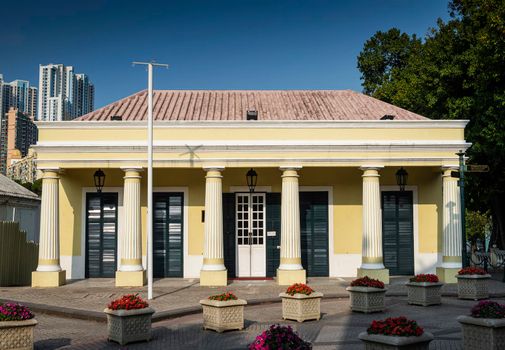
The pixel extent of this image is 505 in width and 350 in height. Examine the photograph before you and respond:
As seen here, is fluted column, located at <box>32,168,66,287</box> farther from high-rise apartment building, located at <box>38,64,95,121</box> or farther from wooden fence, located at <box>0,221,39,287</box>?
high-rise apartment building, located at <box>38,64,95,121</box>

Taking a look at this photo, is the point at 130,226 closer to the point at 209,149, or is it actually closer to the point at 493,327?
the point at 209,149

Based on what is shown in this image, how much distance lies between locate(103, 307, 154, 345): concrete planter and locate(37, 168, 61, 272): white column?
26.6 feet

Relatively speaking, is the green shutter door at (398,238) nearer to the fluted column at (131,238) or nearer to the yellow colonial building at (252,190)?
the yellow colonial building at (252,190)

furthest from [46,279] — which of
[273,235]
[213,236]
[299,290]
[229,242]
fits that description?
[299,290]

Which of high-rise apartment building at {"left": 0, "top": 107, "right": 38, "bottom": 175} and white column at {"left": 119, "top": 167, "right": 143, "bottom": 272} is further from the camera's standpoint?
high-rise apartment building at {"left": 0, "top": 107, "right": 38, "bottom": 175}

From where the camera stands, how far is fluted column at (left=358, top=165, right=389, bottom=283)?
1750 centimetres

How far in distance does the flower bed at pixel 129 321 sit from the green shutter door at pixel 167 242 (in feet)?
30.4

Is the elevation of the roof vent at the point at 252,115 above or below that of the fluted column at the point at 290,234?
above

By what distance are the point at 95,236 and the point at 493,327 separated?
14.0 meters

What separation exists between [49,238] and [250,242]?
629 cm

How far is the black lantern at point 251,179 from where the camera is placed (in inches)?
741

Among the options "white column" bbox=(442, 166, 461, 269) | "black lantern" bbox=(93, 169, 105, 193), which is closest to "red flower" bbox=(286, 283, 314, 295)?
"white column" bbox=(442, 166, 461, 269)

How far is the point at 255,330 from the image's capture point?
11.0 metres

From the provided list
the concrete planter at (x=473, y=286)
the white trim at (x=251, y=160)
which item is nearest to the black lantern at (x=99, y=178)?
the white trim at (x=251, y=160)
